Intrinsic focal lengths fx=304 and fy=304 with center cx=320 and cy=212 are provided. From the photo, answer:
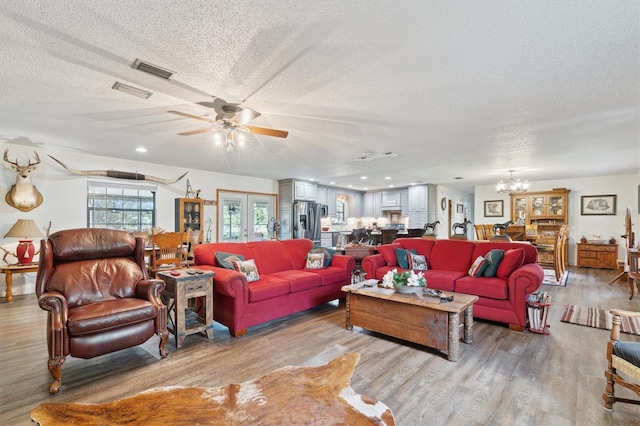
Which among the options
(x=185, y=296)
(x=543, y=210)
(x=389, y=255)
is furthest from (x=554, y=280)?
(x=185, y=296)

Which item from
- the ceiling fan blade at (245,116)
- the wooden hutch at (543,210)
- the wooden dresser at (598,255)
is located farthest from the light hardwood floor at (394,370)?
the wooden hutch at (543,210)

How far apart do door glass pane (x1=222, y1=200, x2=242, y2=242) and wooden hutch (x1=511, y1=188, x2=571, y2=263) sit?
7.85 metres

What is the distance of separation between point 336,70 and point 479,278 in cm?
309

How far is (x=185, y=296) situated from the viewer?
3023 mm

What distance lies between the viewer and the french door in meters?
7.54

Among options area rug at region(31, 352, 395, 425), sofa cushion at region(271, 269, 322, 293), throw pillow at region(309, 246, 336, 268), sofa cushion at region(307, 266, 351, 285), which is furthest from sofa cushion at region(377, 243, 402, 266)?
area rug at region(31, 352, 395, 425)

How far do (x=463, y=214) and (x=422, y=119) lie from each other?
984 cm

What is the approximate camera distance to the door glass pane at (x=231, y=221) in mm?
7559

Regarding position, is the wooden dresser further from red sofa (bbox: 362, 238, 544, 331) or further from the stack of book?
the stack of book

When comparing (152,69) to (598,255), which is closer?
(152,69)

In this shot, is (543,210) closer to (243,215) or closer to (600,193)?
(600,193)

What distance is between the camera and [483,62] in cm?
226

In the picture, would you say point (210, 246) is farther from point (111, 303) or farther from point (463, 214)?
point (463, 214)

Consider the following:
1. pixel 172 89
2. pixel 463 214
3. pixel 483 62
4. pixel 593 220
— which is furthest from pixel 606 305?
pixel 463 214
